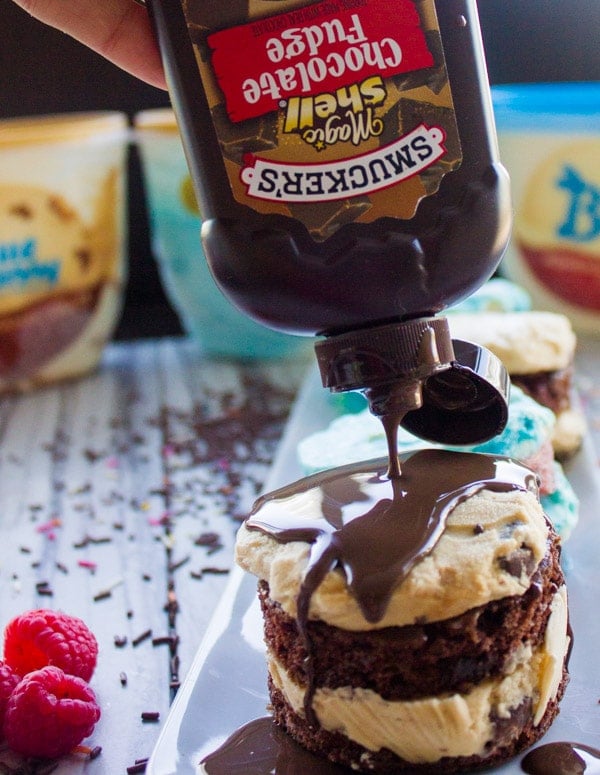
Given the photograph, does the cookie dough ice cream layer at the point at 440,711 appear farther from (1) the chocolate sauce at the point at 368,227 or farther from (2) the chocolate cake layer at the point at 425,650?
(1) the chocolate sauce at the point at 368,227

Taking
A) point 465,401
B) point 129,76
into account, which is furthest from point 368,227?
point 129,76

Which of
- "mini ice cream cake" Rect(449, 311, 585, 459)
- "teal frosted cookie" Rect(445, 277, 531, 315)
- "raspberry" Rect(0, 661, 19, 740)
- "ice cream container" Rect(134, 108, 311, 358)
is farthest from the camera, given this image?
"ice cream container" Rect(134, 108, 311, 358)

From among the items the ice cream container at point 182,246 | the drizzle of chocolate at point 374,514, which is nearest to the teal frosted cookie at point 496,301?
the ice cream container at point 182,246

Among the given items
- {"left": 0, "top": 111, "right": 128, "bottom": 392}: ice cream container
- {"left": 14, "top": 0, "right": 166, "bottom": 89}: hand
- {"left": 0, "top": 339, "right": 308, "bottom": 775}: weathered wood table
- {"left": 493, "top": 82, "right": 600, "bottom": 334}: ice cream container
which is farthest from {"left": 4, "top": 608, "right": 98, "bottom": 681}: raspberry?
{"left": 493, "top": 82, "right": 600, "bottom": 334}: ice cream container

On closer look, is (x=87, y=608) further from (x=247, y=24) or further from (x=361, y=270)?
(x=247, y=24)

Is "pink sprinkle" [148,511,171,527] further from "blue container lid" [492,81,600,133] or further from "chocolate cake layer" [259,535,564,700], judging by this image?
"blue container lid" [492,81,600,133]
